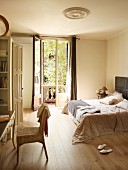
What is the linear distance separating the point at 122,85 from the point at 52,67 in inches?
106

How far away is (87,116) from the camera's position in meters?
4.07

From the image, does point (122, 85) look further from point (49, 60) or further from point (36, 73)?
point (36, 73)

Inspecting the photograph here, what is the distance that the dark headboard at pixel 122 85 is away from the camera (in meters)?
5.83

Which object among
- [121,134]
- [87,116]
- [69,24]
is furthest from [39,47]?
[121,134]

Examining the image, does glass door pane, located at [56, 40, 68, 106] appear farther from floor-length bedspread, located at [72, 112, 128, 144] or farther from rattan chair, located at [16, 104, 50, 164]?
rattan chair, located at [16, 104, 50, 164]

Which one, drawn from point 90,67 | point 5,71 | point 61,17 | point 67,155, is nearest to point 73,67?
point 90,67

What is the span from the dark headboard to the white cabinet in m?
3.59

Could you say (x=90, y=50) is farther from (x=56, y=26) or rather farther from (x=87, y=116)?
(x=87, y=116)

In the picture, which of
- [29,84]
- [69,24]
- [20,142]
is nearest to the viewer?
[20,142]

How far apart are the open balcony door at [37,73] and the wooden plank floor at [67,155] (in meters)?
2.66

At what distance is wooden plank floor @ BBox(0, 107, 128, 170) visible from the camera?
9.39 feet

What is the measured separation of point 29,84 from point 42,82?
72cm

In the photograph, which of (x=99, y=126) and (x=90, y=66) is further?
(x=90, y=66)

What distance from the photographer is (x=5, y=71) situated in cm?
387
